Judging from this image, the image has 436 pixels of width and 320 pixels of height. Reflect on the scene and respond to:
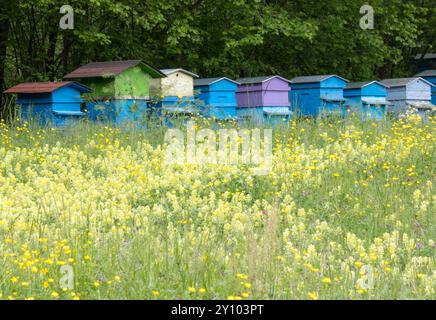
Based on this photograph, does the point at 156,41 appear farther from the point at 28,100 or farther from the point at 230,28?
the point at 28,100

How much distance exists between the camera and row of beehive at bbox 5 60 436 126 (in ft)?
41.6

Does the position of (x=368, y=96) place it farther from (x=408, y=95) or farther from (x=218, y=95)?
(x=218, y=95)

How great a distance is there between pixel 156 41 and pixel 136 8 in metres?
2.03

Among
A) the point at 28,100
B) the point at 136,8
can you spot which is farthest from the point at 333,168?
the point at 136,8

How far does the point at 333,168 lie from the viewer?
8.81 m

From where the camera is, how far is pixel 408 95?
1691 cm

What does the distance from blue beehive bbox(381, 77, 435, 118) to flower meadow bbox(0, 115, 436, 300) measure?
242 inches

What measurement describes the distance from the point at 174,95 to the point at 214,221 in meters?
7.34

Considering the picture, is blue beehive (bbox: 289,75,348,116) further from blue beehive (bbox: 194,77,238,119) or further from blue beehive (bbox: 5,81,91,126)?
blue beehive (bbox: 5,81,91,126)

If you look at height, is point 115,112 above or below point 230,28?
below

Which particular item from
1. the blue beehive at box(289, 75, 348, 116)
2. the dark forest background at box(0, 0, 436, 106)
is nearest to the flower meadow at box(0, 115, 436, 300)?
the blue beehive at box(289, 75, 348, 116)

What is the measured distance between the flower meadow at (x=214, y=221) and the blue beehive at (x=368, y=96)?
4957 millimetres

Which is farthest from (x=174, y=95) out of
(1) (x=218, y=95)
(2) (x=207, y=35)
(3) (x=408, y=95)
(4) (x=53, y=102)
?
(3) (x=408, y=95)

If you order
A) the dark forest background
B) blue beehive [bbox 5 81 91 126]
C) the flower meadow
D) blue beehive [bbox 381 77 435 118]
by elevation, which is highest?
the dark forest background
